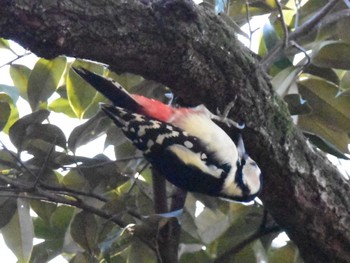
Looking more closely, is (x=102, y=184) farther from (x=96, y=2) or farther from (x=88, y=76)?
(x=96, y=2)

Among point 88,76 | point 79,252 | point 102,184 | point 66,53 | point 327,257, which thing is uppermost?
point 66,53

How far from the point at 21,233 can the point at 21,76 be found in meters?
0.41

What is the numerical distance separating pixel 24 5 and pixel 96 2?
16 centimetres

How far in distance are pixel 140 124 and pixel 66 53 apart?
339mm

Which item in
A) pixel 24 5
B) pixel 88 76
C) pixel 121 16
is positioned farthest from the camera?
pixel 88 76

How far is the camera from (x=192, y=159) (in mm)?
1865

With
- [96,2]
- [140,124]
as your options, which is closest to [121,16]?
[96,2]

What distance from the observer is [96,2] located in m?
1.54

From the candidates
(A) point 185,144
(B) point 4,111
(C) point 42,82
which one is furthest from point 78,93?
(A) point 185,144

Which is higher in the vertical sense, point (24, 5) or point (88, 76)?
point (24, 5)

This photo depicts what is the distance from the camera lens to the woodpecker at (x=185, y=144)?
70.8 inches

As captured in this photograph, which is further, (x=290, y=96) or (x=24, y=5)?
(x=290, y=96)

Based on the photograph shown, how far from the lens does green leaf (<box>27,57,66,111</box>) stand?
198 centimetres

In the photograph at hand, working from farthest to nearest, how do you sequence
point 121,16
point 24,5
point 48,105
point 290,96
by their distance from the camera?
point 48,105
point 290,96
point 121,16
point 24,5
